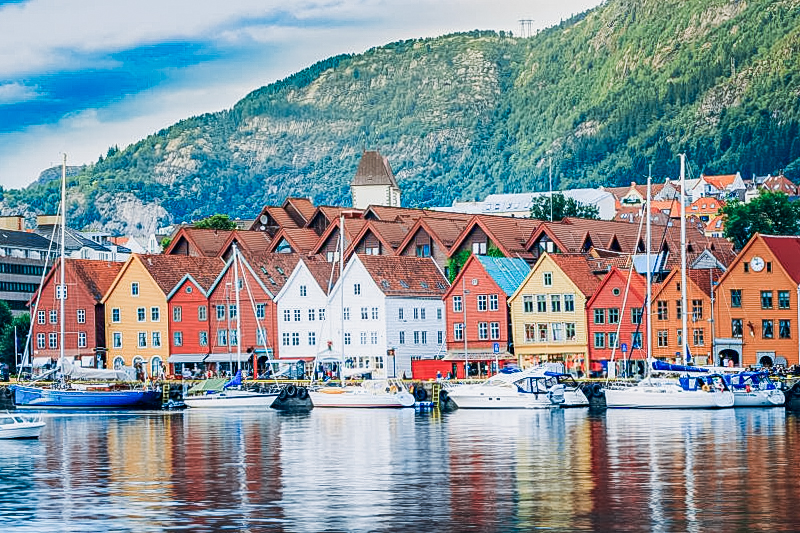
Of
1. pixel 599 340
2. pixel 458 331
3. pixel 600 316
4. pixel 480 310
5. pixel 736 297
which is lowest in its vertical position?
pixel 599 340

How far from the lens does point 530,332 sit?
134 metres

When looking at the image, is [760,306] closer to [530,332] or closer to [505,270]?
[530,332]

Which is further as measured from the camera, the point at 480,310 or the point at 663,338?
the point at 480,310

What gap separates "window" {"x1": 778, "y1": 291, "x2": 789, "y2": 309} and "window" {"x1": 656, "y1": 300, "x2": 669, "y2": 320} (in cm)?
915

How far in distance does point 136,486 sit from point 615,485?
1758 centimetres

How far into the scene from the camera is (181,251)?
545ft

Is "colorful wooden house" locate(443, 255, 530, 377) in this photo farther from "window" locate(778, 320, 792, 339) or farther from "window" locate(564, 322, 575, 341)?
"window" locate(778, 320, 792, 339)

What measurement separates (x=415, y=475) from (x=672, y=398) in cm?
4473

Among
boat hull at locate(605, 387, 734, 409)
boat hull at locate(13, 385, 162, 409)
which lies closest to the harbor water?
boat hull at locate(605, 387, 734, 409)

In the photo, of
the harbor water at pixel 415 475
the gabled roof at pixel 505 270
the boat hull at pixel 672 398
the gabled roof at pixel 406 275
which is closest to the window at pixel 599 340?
the gabled roof at pixel 505 270

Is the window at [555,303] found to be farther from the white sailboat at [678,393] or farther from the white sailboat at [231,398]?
the white sailboat at [678,393]

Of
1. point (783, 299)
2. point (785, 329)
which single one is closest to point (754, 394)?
point (785, 329)

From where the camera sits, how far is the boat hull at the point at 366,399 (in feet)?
357

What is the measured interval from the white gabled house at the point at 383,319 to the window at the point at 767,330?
2809 centimetres
